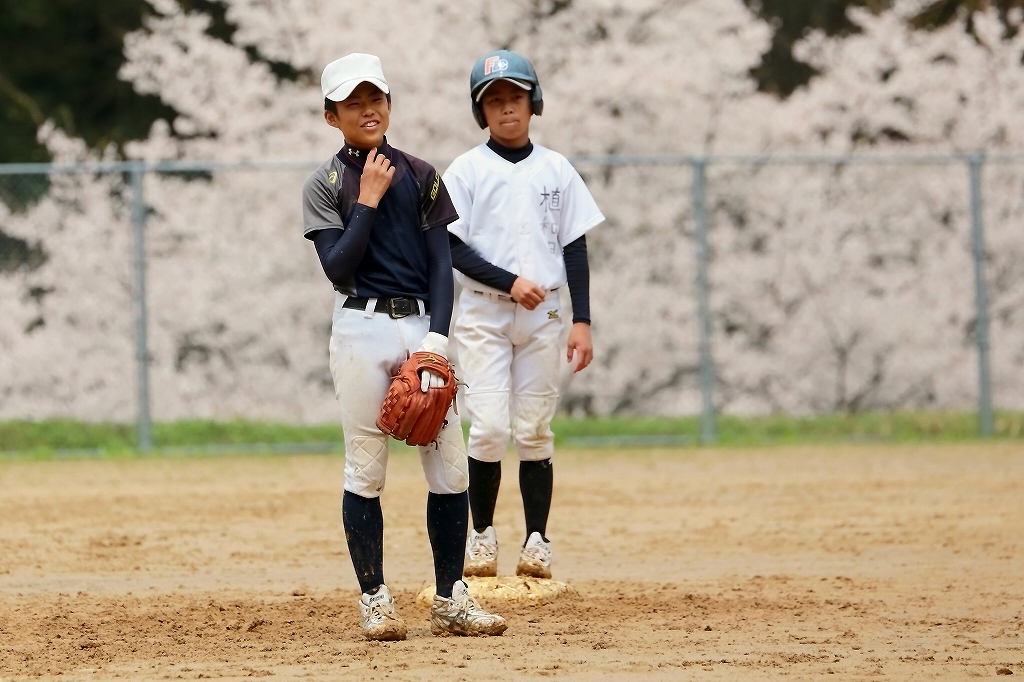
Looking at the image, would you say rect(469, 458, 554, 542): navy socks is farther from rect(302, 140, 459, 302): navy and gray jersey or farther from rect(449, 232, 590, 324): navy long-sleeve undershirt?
rect(302, 140, 459, 302): navy and gray jersey

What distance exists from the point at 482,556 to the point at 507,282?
44.3 inches

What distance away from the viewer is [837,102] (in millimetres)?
16922

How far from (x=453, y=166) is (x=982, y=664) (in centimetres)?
288

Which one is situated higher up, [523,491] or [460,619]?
[523,491]

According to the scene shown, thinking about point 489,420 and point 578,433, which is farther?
point 578,433

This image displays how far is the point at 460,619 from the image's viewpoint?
190 inches

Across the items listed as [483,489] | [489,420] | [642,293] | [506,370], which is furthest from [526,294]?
[642,293]

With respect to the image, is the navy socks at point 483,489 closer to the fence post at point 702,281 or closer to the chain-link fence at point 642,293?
the fence post at point 702,281

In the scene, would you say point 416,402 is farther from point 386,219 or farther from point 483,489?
point 483,489

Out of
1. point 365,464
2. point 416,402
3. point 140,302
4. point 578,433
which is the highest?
point 140,302

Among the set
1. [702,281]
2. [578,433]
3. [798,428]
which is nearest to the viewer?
[702,281]

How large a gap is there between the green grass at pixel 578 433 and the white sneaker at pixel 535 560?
22.8 ft

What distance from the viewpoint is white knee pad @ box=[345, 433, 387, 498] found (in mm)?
4762

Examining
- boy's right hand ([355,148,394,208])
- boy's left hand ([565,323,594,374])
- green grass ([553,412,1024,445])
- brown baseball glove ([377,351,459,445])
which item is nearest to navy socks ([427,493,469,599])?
brown baseball glove ([377,351,459,445])
